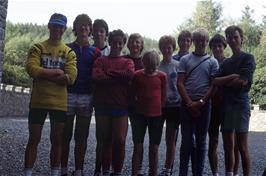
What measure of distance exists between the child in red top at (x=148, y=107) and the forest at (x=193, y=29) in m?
14.2

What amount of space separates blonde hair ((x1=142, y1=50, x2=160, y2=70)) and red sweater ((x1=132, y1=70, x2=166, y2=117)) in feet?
0.35

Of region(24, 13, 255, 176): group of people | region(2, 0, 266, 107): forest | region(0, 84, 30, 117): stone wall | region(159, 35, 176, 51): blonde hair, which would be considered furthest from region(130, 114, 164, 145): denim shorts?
region(0, 84, 30, 117): stone wall

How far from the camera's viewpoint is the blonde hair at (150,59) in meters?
5.33

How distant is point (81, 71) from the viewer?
212 inches

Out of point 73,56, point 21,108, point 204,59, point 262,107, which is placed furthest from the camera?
point 262,107

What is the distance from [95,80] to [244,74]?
1672 millimetres

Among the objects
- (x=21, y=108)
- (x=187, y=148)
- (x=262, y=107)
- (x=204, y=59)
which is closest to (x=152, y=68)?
(x=204, y=59)

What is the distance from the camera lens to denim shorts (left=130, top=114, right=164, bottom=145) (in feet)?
17.3

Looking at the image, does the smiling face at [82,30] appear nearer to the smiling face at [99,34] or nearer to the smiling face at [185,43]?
the smiling face at [99,34]

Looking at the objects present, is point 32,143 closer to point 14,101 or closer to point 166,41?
point 166,41

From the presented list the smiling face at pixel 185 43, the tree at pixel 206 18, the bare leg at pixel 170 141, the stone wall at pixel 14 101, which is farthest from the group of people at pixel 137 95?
the tree at pixel 206 18

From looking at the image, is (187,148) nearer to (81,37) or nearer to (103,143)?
(103,143)

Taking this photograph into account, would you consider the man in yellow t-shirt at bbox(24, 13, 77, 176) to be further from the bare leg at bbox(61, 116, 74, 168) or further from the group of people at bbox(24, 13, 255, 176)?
the bare leg at bbox(61, 116, 74, 168)

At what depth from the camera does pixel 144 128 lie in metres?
5.33
